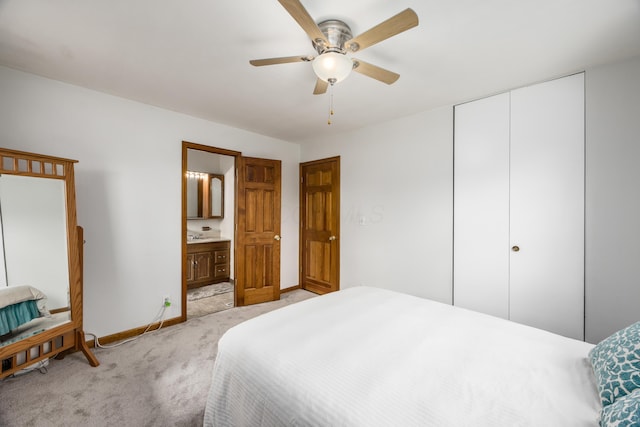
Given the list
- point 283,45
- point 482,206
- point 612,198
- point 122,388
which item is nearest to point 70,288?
point 122,388

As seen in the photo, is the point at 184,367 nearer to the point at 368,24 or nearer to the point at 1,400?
the point at 1,400

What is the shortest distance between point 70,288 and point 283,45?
2526mm

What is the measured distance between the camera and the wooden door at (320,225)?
3.93 m

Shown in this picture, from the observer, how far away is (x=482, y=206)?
2.64 m

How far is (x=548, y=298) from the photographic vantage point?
90.5 inches

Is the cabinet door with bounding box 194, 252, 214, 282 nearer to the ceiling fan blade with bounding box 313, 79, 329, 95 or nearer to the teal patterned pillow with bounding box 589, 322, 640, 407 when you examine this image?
the ceiling fan blade with bounding box 313, 79, 329, 95

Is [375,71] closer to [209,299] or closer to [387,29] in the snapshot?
[387,29]

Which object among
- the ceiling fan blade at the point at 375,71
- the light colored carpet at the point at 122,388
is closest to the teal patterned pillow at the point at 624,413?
the ceiling fan blade at the point at 375,71

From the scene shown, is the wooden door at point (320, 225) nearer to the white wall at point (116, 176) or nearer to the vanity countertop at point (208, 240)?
the vanity countertop at point (208, 240)

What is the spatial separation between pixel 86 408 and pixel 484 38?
11.8ft

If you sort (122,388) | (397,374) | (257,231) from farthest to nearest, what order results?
(257,231), (122,388), (397,374)

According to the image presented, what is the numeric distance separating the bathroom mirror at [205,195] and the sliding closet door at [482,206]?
3994mm

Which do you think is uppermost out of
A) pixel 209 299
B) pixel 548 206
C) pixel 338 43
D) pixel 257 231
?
pixel 338 43

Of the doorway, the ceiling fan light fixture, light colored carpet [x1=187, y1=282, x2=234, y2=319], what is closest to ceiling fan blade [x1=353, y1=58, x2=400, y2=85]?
the ceiling fan light fixture
